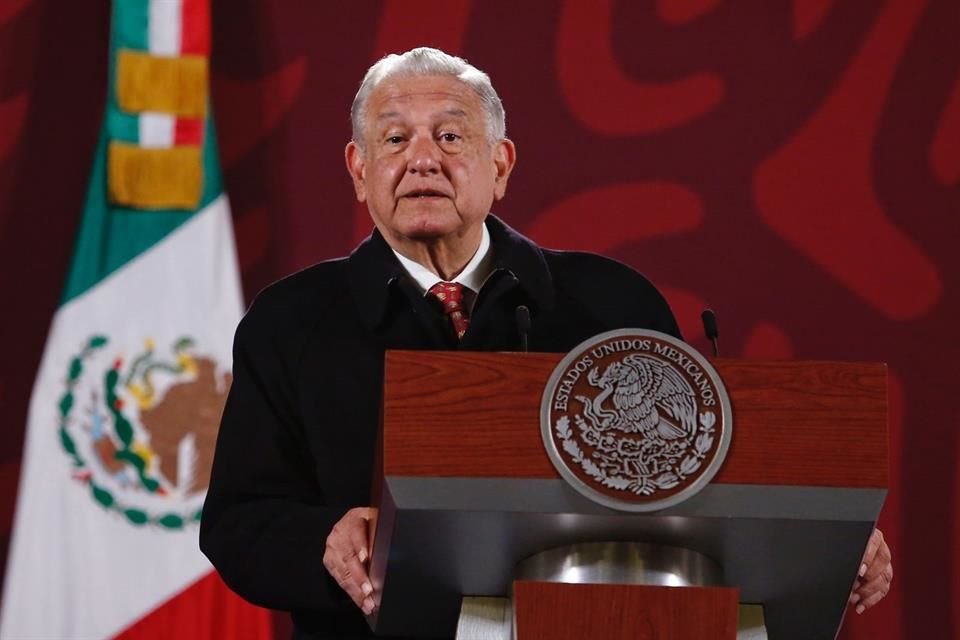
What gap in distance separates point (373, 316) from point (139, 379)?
142 cm

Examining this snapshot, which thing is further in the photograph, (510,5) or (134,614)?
(510,5)

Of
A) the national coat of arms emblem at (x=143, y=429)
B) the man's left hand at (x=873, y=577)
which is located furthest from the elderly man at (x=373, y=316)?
the national coat of arms emblem at (x=143, y=429)

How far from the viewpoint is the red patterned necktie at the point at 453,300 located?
219cm

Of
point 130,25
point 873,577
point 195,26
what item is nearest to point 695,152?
point 195,26

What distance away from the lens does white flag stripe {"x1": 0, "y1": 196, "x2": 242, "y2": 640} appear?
333 cm

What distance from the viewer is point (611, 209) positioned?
371 cm

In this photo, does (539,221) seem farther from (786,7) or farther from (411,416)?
(411,416)

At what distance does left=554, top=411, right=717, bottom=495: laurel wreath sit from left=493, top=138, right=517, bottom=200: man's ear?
0.94 meters

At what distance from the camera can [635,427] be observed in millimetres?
1478

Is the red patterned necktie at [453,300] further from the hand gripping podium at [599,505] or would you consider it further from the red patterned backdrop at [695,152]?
the red patterned backdrop at [695,152]

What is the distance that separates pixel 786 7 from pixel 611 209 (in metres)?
0.68

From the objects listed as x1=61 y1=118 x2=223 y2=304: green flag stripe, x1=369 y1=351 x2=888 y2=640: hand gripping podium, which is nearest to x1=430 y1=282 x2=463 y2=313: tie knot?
x1=369 y1=351 x2=888 y2=640: hand gripping podium

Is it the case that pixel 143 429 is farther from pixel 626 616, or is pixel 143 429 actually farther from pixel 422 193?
pixel 626 616

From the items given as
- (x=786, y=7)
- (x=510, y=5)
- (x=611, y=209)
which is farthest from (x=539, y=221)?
(x=786, y=7)
